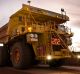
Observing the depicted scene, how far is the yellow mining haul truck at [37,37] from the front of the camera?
11.2 m

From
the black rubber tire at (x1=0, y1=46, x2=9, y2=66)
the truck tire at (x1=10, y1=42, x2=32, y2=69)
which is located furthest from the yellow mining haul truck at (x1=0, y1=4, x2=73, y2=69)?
the black rubber tire at (x1=0, y1=46, x2=9, y2=66)

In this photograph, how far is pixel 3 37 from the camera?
14531mm

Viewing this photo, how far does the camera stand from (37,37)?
11.3m

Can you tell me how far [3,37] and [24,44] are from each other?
3.27m

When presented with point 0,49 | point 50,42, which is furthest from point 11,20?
point 50,42

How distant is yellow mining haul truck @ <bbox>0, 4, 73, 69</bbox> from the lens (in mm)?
11180

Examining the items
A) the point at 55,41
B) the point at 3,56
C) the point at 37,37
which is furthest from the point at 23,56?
the point at 3,56

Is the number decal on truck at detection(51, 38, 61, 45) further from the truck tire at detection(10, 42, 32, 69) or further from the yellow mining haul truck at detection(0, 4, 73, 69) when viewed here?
the truck tire at detection(10, 42, 32, 69)

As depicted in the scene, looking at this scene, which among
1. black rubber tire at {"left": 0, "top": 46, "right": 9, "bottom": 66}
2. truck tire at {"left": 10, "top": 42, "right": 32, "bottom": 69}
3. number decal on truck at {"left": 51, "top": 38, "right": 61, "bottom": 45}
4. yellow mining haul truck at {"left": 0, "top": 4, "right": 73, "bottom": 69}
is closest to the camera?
yellow mining haul truck at {"left": 0, "top": 4, "right": 73, "bottom": 69}

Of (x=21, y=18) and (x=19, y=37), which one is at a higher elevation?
(x=21, y=18)

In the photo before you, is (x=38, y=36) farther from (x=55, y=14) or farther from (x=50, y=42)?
(x=55, y=14)

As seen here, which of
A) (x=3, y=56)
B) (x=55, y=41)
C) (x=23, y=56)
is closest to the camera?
(x=23, y=56)

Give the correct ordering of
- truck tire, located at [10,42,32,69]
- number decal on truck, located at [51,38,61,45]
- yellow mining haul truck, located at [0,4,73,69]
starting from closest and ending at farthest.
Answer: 1. yellow mining haul truck, located at [0,4,73,69]
2. truck tire, located at [10,42,32,69]
3. number decal on truck, located at [51,38,61,45]

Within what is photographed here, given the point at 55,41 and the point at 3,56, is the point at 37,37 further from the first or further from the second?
the point at 3,56
